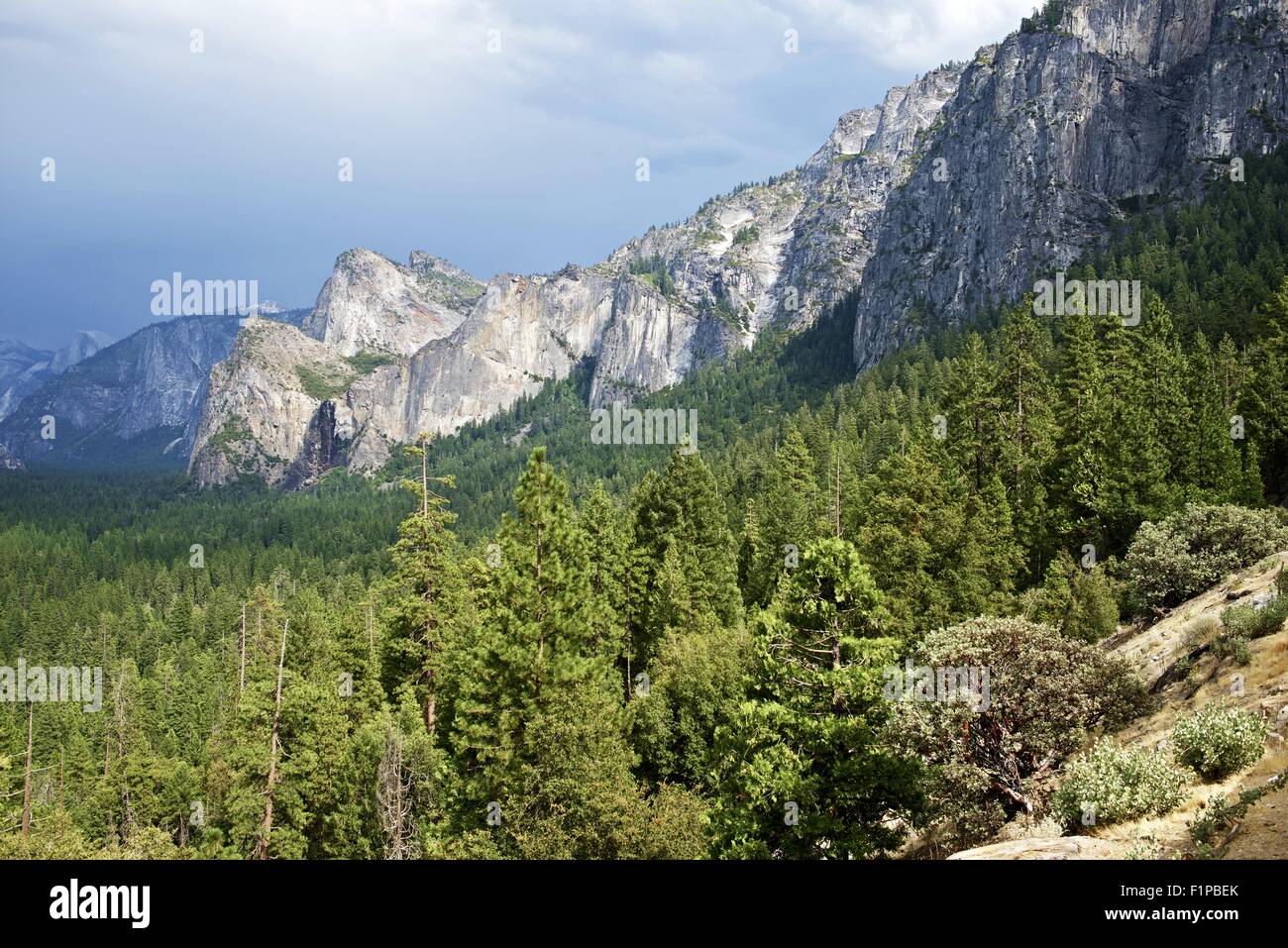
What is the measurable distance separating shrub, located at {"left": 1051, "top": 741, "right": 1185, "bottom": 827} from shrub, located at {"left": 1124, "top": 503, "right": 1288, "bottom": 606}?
66.7 ft

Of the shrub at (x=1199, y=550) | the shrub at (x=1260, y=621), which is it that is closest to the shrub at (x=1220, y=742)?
the shrub at (x=1260, y=621)

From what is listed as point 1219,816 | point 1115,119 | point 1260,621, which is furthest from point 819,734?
point 1115,119

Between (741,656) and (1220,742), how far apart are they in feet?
65.4

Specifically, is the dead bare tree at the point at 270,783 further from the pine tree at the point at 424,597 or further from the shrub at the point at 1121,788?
the shrub at the point at 1121,788

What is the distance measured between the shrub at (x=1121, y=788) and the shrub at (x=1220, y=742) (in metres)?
0.56

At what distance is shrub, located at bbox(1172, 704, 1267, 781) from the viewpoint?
15.9 metres

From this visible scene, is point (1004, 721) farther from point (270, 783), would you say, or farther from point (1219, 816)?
point (270, 783)

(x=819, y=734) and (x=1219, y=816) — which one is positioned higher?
(x=1219, y=816)

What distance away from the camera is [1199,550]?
3459cm

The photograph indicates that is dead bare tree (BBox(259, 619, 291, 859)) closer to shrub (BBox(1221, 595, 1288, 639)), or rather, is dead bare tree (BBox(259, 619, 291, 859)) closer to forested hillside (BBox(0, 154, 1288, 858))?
forested hillside (BBox(0, 154, 1288, 858))

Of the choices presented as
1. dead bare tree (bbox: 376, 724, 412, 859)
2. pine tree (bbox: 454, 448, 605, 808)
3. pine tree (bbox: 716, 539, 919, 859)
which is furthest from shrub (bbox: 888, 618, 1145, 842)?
dead bare tree (bbox: 376, 724, 412, 859)

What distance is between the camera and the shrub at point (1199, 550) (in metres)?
33.1

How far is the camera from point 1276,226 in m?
115
